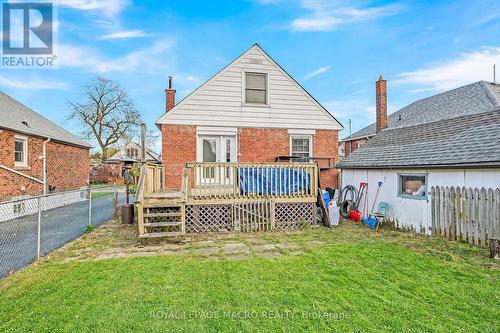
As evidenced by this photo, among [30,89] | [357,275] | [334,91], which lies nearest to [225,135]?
[357,275]

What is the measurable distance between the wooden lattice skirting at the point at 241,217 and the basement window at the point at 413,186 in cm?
333

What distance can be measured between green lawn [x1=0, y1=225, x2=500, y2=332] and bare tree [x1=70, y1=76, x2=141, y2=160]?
33366 mm

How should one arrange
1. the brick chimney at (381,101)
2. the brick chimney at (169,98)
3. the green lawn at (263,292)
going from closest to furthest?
the green lawn at (263,292) → the brick chimney at (169,98) → the brick chimney at (381,101)

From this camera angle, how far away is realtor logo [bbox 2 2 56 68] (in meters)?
9.36

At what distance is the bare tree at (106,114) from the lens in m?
34.2

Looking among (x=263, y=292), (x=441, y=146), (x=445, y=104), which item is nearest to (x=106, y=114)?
(x=445, y=104)

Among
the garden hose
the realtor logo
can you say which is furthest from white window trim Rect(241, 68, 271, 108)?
the realtor logo

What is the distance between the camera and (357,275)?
174 inches

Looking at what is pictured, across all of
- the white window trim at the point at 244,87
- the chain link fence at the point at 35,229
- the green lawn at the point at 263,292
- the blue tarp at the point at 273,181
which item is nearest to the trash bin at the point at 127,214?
the chain link fence at the point at 35,229

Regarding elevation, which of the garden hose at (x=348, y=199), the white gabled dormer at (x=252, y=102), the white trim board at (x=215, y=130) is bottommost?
the garden hose at (x=348, y=199)

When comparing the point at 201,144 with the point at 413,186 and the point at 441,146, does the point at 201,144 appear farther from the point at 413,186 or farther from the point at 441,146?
the point at 441,146

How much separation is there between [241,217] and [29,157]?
36.9ft

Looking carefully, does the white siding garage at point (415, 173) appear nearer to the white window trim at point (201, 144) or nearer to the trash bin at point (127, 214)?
the white window trim at point (201, 144)

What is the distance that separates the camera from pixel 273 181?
8.60 metres
